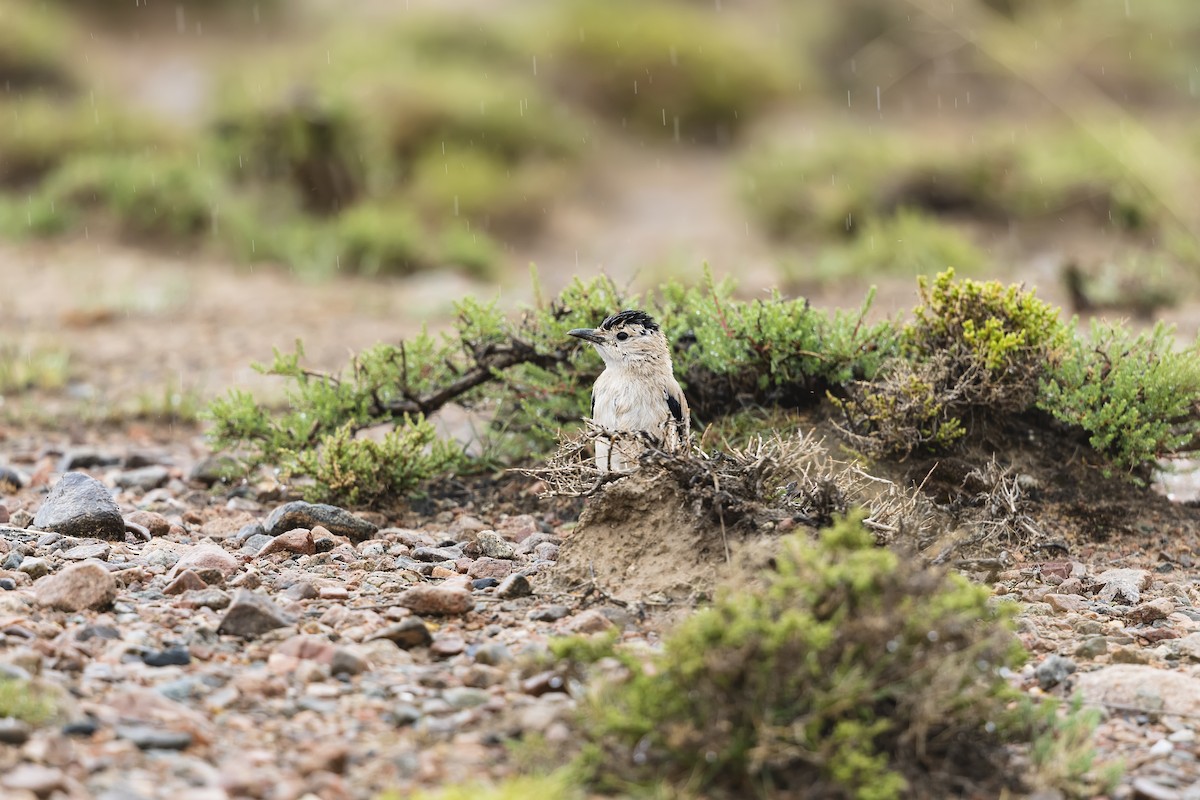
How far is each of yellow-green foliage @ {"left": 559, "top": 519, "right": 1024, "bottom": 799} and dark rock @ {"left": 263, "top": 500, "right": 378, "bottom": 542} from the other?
203cm

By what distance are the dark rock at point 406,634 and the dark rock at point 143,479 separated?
2.57m

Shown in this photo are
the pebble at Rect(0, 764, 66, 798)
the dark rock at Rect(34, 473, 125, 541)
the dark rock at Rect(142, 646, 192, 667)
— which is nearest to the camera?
the pebble at Rect(0, 764, 66, 798)

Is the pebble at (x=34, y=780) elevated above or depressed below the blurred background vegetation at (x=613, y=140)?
below

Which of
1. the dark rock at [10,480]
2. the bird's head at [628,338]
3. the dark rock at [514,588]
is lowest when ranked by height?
the dark rock at [10,480]

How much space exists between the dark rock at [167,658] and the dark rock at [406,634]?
0.56 meters

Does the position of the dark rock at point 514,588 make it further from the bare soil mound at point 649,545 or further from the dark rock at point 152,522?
the dark rock at point 152,522

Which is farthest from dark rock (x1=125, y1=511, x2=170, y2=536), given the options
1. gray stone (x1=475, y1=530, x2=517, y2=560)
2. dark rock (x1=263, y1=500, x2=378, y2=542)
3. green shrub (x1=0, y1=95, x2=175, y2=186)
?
green shrub (x1=0, y1=95, x2=175, y2=186)

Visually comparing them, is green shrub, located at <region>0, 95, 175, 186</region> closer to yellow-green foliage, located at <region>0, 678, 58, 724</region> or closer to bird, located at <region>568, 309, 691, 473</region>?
bird, located at <region>568, 309, 691, 473</region>

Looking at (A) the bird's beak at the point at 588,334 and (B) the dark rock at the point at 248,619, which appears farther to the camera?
(A) the bird's beak at the point at 588,334

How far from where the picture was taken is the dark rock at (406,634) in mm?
4035

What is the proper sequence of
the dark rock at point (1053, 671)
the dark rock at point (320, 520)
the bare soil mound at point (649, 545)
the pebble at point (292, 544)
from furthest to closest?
the dark rock at point (320, 520) → the pebble at point (292, 544) → the bare soil mound at point (649, 545) → the dark rock at point (1053, 671)

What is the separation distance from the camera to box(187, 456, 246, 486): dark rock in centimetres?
611

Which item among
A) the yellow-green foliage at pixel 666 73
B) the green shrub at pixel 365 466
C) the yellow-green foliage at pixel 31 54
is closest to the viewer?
the green shrub at pixel 365 466

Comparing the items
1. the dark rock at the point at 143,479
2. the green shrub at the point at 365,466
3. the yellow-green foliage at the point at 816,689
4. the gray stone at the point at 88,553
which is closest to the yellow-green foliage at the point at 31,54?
the dark rock at the point at 143,479
